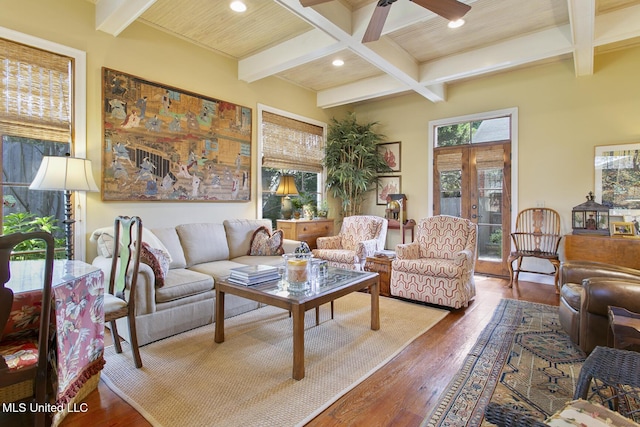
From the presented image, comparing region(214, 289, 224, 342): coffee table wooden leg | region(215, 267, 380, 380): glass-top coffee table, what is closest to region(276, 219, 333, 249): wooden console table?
region(215, 267, 380, 380): glass-top coffee table

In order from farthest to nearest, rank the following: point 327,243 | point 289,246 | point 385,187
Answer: point 385,187 → point 327,243 → point 289,246

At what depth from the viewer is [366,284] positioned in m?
2.83

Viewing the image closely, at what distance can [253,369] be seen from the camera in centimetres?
226

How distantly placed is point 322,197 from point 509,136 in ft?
10.6

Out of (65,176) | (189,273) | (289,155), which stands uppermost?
(289,155)

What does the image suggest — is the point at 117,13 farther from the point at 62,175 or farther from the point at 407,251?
the point at 407,251

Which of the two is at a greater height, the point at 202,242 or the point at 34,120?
the point at 34,120

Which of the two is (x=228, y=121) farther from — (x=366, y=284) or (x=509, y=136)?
(x=509, y=136)

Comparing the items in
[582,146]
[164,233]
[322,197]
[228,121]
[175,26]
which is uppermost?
[175,26]

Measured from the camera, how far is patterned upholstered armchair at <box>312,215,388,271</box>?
4488 millimetres

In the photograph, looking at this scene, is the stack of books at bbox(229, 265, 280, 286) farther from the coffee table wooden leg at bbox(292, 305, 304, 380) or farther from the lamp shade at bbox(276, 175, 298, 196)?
the lamp shade at bbox(276, 175, 298, 196)

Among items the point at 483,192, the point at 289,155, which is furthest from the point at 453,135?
the point at 289,155

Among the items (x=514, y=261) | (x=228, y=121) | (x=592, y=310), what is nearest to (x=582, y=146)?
(x=514, y=261)

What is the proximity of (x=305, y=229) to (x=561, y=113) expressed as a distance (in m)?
4.04
